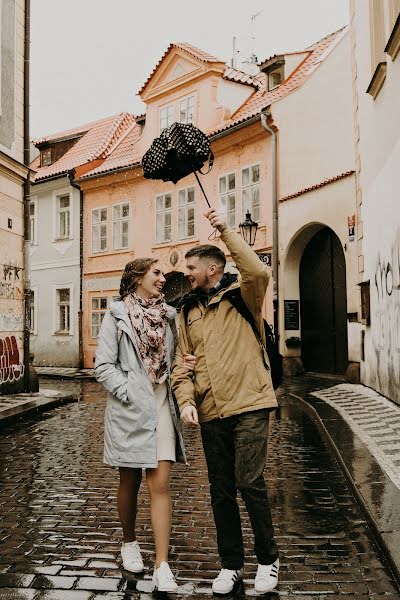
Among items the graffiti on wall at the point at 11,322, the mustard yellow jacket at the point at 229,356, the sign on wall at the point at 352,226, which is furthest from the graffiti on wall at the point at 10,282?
the mustard yellow jacket at the point at 229,356

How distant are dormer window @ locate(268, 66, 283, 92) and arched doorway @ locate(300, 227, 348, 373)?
6052 mm

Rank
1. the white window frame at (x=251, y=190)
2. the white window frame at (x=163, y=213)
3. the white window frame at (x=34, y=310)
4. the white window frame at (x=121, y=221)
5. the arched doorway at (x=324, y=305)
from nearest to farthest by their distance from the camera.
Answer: the arched doorway at (x=324, y=305), the white window frame at (x=251, y=190), the white window frame at (x=163, y=213), the white window frame at (x=121, y=221), the white window frame at (x=34, y=310)

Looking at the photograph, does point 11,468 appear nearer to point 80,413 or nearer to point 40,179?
point 80,413

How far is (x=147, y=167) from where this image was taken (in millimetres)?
4379

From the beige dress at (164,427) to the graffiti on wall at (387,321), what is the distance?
6655 mm

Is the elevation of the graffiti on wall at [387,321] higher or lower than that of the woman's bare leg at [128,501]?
higher

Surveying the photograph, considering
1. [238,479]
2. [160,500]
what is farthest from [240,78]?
[238,479]

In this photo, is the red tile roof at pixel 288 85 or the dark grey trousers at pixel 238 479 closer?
the dark grey trousers at pixel 238 479

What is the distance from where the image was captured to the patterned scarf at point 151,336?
13.2 feet

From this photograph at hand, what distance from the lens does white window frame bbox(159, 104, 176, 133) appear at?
81.3 ft

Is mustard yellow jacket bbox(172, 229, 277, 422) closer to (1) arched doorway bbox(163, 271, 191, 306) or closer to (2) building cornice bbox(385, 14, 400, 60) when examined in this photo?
(2) building cornice bbox(385, 14, 400, 60)

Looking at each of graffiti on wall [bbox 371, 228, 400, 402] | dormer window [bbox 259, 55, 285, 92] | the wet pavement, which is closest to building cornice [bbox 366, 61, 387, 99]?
graffiti on wall [bbox 371, 228, 400, 402]

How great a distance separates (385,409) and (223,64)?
612 inches

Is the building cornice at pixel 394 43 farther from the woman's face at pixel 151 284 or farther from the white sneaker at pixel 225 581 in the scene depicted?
the white sneaker at pixel 225 581
